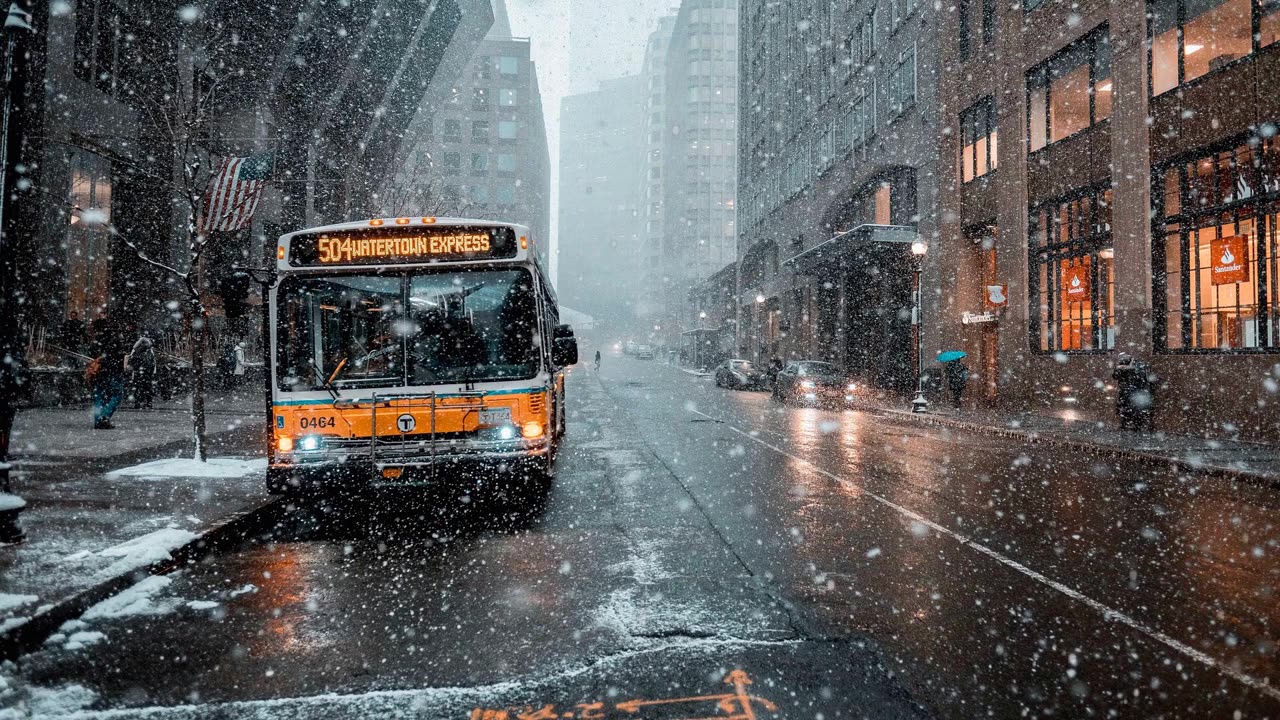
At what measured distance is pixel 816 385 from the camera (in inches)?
1150

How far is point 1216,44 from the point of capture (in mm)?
17016

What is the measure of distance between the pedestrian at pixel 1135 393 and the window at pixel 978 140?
36.1ft

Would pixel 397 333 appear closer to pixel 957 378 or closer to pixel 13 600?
pixel 13 600

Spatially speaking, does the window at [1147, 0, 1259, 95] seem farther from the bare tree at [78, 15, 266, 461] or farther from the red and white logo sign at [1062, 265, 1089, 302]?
the bare tree at [78, 15, 266, 461]

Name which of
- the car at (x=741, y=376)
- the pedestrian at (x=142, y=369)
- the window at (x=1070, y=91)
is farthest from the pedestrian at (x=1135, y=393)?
the car at (x=741, y=376)

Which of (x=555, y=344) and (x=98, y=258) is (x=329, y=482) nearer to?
(x=555, y=344)

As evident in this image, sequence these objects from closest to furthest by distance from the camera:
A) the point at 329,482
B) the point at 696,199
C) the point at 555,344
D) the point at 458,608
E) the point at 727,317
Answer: the point at 458,608 < the point at 329,482 < the point at 555,344 < the point at 727,317 < the point at 696,199

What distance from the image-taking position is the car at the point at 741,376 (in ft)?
134

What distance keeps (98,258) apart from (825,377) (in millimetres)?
22787

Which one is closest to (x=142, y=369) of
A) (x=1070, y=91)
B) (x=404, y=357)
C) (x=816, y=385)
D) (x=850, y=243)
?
(x=404, y=357)

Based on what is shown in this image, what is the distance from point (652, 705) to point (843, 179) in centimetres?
4110

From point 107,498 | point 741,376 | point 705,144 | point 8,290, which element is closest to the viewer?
point 8,290

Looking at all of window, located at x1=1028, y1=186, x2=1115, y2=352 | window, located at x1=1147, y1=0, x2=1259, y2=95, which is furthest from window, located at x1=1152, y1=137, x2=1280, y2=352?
window, located at x1=1028, y1=186, x2=1115, y2=352

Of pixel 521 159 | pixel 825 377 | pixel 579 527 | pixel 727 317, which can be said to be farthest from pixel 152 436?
pixel 521 159
